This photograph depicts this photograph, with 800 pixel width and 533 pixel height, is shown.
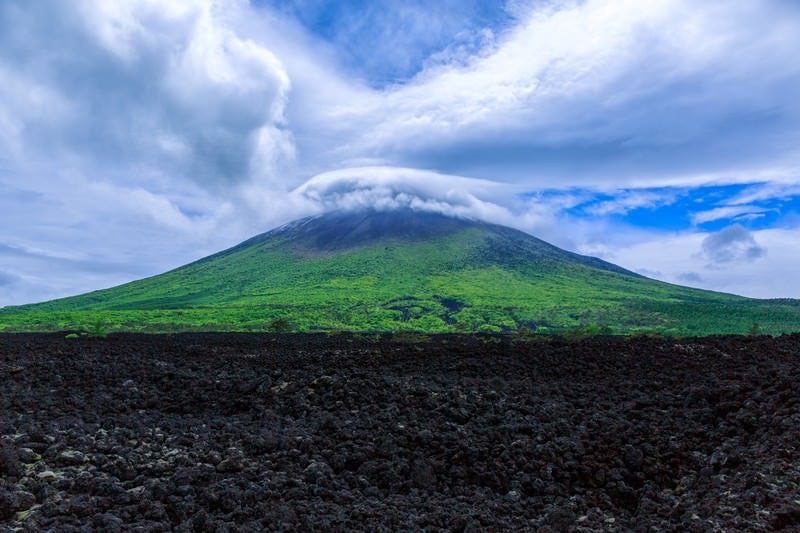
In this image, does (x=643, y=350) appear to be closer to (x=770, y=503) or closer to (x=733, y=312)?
(x=770, y=503)

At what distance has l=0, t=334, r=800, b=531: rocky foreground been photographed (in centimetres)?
613

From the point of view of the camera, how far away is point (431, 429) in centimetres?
898

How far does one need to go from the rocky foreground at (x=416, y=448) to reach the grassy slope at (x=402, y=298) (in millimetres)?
39314

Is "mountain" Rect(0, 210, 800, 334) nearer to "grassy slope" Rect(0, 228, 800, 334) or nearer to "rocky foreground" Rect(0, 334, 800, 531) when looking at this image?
"grassy slope" Rect(0, 228, 800, 334)

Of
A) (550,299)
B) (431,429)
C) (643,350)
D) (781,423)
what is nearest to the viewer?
(781,423)

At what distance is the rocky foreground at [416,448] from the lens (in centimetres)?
613

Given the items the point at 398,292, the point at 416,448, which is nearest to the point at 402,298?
the point at 398,292

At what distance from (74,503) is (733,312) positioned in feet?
264

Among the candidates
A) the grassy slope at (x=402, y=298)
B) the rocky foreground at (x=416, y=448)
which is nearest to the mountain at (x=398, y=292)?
the grassy slope at (x=402, y=298)

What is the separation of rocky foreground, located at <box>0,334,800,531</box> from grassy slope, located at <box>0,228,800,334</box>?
129ft

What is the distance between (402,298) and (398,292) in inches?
264

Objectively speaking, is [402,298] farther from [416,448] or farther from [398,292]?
[416,448]

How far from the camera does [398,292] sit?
323ft

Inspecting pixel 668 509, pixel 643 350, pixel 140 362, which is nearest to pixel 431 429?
pixel 668 509
